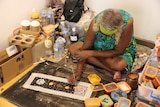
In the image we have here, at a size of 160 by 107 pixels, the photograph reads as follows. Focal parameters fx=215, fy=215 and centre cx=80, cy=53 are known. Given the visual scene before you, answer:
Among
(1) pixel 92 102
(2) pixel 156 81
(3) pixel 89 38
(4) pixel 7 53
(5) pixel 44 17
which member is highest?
(5) pixel 44 17

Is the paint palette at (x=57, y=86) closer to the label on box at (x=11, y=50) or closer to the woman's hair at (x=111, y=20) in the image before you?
the label on box at (x=11, y=50)

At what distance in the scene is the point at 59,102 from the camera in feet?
5.47

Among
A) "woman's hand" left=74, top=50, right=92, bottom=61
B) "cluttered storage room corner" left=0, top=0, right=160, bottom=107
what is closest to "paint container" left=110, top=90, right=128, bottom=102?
"cluttered storage room corner" left=0, top=0, right=160, bottom=107

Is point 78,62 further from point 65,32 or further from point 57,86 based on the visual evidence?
point 65,32

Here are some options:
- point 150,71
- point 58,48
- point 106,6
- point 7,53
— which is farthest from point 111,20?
point 7,53

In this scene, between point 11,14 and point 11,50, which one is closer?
point 11,50

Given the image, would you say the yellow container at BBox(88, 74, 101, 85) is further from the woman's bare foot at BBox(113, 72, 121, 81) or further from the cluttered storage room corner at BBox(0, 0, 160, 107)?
the woman's bare foot at BBox(113, 72, 121, 81)

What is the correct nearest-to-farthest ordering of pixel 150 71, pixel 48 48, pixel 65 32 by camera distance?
1. pixel 150 71
2. pixel 48 48
3. pixel 65 32

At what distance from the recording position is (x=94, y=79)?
6.07 ft

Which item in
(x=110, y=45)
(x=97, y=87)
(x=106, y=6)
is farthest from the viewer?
(x=106, y=6)

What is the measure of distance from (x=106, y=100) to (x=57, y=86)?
431 mm

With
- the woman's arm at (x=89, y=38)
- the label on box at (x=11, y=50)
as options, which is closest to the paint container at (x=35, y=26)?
the label on box at (x=11, y=50)

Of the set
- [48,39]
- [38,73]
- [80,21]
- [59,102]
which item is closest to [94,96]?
[59,102]

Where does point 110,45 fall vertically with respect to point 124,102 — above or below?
above
